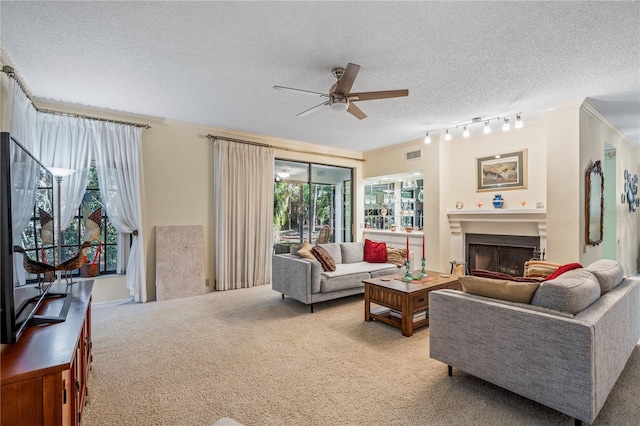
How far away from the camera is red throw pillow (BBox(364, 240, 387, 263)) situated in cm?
501

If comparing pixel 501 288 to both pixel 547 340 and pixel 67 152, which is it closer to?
pixel 547 340

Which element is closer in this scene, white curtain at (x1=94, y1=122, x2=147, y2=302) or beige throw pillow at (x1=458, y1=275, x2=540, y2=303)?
beige throw pillow at (x1=458, y1=275, x2=540, y2=303)

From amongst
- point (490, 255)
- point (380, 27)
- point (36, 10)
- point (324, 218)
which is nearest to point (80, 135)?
point (36, 10)

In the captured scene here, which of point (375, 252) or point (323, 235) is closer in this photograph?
point (375, 252)

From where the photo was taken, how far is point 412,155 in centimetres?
628

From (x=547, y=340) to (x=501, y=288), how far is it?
39cm

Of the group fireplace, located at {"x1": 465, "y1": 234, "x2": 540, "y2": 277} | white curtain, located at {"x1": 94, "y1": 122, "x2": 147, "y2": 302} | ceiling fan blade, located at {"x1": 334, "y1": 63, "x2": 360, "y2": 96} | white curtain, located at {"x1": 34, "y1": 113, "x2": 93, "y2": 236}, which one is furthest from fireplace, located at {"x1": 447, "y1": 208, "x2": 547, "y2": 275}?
white curtain, located at {"x1": 34, "y1": 113, "x2": 93, "y2": 236}

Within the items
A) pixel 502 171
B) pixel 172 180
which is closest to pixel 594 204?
pixel 502 171

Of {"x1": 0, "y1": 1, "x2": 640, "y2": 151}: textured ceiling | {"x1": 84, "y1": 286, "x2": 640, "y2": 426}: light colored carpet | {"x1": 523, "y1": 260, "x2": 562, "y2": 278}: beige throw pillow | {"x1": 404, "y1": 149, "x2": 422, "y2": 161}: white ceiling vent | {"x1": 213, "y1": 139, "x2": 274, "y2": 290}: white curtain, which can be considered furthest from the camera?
{"x1": 404, "y1": 149, "x2": 422, "y2": 161}: white ceiling vent

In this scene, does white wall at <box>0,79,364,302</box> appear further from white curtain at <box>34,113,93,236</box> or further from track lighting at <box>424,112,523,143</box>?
track lighting at <box>424,112,523,143</box>

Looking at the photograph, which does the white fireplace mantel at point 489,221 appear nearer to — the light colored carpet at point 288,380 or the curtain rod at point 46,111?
the light colored carpet at point 288,380

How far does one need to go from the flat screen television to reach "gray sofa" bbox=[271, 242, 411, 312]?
101 inches

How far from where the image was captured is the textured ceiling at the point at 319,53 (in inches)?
87.5

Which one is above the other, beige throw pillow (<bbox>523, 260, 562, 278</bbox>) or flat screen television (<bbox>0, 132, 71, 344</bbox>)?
flat screen television (<bbox>0, 132, 71, 344</bbox>)
